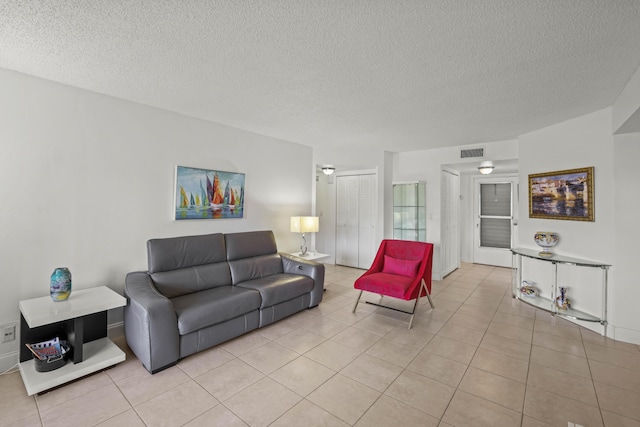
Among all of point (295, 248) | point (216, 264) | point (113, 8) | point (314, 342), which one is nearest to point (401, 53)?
point (113, 8)

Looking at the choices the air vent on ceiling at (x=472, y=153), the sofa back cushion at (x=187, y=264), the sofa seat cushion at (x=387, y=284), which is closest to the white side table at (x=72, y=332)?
the sofa back cushion at (x=187, y=264)

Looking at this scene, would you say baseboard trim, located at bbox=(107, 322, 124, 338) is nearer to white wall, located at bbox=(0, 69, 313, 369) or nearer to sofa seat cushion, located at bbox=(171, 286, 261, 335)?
white wall, located at bbox=(0, 69, 313, 369)

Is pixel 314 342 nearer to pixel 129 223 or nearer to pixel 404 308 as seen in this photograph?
pixel 404 308

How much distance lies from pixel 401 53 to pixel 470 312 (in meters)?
3.28

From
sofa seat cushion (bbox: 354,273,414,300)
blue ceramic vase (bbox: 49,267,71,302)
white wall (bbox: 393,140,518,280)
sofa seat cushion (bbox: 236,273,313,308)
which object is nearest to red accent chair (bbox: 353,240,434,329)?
sofa seat cushion (bbox: 354,273,414,300)

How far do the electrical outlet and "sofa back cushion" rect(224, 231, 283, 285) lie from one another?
1.90 meters

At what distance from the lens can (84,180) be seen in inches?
111

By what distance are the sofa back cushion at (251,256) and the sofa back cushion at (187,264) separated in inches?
4.2

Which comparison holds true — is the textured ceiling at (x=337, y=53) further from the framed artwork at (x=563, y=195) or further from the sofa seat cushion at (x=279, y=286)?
the sofa seat cushion at (x=279, y=286)

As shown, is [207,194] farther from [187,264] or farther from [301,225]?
[301,225]

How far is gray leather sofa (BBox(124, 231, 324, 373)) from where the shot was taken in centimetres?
242

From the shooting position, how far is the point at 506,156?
4.59m

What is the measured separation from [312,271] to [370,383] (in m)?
1.77

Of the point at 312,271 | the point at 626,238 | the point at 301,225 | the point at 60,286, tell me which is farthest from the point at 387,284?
the point at 60,286
